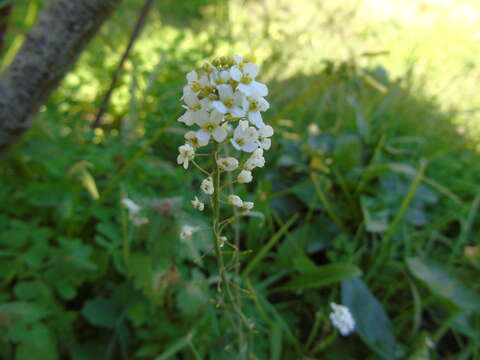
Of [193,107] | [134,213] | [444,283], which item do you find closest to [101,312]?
[134,213]

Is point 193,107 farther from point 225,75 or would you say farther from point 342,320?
point 342,320

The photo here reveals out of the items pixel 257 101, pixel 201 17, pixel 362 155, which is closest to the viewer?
pixel 257 101

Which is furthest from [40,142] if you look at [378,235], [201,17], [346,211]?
[201,17]

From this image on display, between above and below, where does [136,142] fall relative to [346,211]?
above

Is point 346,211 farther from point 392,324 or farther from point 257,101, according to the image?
point 257,101

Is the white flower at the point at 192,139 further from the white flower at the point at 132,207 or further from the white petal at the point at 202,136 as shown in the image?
the white flower at the point at 132,207

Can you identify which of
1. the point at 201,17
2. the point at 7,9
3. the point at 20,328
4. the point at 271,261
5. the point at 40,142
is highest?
the point at 201,17

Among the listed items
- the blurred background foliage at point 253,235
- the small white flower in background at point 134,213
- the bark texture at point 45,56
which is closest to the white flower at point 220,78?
the blurred background foliage at point 253,235
